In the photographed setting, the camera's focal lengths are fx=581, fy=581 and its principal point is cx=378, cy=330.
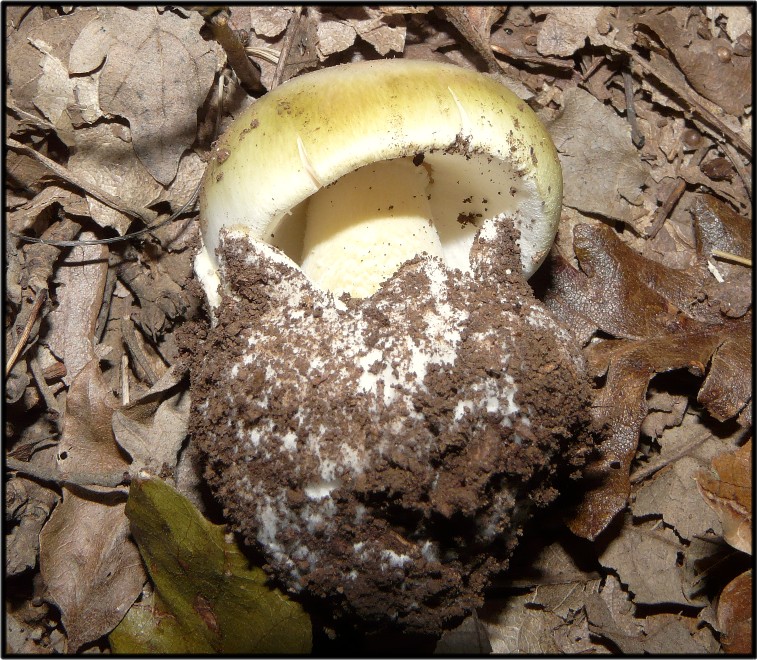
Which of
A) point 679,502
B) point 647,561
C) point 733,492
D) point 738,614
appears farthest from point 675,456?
point 738,614

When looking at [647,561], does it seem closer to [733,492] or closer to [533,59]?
[733,492]

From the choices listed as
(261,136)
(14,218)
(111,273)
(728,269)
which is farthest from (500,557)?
(14,218)

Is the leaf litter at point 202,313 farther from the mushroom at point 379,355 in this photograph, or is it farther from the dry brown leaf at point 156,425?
the mushroom at point 379,355

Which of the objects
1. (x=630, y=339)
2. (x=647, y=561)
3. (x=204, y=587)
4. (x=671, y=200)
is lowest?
(x=647, y=561)

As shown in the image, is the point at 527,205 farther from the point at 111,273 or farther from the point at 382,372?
the point at 111,273

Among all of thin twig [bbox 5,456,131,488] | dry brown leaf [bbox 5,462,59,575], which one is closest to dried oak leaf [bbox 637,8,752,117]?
thin twig [bbox 5,456,131,488]
